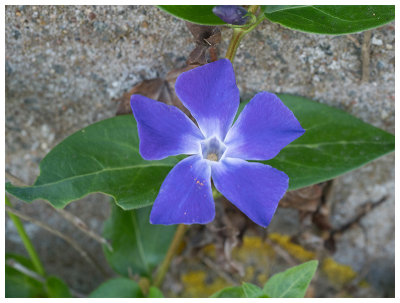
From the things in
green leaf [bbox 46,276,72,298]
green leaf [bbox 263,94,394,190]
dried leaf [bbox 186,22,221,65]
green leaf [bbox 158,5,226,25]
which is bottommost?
green leaf [bbox 46,276,72,298]

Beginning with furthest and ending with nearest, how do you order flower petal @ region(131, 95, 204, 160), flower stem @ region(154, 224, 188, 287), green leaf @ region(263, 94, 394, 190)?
flower stem @ region(154, 224, 188, 287) < green leaf @ region(263, 94, 394, 190) < flower petal @ region(131, 95, 204, 160)

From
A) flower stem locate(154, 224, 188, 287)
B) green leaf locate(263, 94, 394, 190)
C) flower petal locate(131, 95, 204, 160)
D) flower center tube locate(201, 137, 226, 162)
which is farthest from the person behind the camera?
flower stem locate(154, 224, 188, 287)

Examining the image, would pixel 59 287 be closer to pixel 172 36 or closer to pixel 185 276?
pixel 185 276

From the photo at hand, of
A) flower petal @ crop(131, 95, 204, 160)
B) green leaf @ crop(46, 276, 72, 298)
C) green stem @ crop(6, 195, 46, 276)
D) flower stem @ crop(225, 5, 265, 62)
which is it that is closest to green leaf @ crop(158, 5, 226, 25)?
flower stem @ crop(225, 5, 265, 62)

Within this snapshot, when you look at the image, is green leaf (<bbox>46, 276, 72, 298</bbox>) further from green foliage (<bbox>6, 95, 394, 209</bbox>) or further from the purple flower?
the purple flower

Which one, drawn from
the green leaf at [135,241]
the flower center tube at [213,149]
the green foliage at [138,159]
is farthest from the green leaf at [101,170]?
the green leaf at [135,241]
